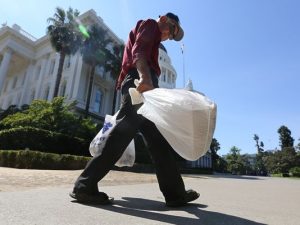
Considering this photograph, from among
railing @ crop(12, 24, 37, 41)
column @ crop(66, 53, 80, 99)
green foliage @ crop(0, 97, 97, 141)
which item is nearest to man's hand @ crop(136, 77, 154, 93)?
green foliage @ crop(0, 97, 97, 141)

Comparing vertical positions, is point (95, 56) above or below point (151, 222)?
above

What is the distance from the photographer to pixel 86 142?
21250 mm

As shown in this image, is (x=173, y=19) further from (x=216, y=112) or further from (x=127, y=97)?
(x=216, y=112)

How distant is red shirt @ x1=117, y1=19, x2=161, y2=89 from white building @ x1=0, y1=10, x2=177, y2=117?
31770 mm

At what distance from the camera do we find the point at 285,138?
103938mm

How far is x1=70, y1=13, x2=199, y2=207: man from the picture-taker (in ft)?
8.54

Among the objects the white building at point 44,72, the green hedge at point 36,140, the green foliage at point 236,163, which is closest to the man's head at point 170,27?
the green hedge at point 36,140

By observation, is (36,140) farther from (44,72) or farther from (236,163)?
(236,163)

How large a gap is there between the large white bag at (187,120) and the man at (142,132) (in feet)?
1.25

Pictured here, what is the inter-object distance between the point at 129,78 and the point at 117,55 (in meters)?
30.9

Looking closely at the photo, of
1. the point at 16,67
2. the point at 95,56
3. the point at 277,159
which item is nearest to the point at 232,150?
the point at 277,159

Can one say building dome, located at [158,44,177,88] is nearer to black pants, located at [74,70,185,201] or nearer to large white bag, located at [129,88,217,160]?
black pants, located at [74,70,185,201]

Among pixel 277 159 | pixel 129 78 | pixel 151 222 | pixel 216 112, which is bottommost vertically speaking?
pixel 151 222

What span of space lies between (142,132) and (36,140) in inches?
650
